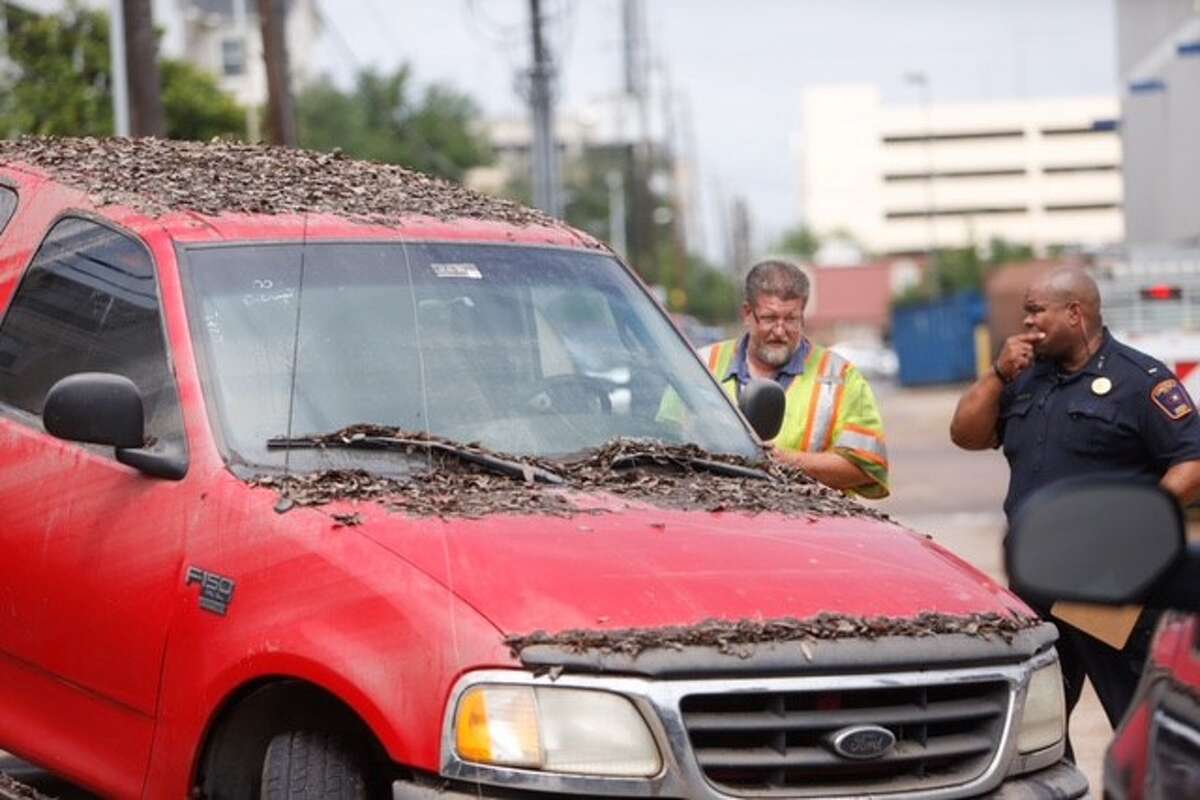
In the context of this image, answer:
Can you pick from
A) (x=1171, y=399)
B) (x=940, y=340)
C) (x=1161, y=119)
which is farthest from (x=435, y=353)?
(x=940, y=340)

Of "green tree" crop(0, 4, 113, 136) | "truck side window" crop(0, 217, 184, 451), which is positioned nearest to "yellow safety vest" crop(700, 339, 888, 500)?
"truck side window" crop(0, 217, 184, 451)

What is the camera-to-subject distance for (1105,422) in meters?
7.19

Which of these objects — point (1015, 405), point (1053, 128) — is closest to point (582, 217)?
point (1053, 128)

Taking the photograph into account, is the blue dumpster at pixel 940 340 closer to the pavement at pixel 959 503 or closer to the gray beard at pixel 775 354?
the pavement at pixel 959 503

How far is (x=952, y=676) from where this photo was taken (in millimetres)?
5105

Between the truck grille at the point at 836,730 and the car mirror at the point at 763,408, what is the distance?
1830 mm

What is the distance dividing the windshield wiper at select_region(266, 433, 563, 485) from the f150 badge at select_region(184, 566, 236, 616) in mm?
393

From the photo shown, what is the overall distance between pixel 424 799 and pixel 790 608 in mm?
889

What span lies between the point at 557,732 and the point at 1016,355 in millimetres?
3076

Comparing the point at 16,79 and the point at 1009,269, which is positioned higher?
the point at 16,79

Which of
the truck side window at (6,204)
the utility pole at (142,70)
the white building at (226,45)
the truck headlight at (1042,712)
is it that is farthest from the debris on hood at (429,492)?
the white building at (226,45)

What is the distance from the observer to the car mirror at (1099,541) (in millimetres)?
3107

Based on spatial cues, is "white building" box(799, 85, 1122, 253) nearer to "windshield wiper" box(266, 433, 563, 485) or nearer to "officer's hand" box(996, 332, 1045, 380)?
"officer's hand" box(996, 332, 1045, 380)

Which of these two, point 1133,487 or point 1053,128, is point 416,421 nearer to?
point 1133,487
